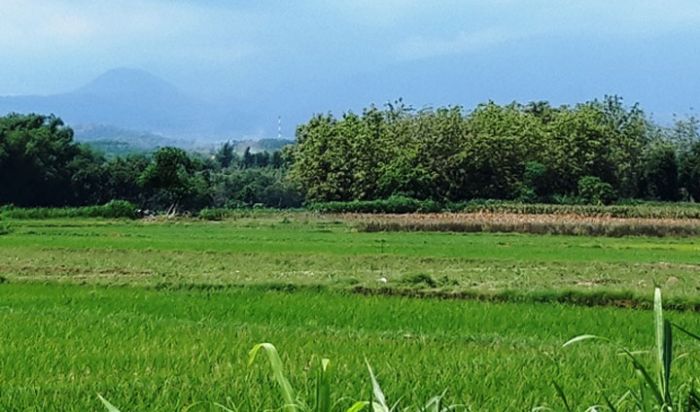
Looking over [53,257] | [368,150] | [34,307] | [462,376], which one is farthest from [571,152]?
[462,376]

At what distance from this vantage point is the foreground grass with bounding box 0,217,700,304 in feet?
45.4

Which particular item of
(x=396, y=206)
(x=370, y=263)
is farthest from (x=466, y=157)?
(x=370, y=263)

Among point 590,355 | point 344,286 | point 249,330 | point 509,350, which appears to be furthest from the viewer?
point 344,286

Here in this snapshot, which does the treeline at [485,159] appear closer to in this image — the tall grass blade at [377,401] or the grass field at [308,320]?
the grass field at [308,320]

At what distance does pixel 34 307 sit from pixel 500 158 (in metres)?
38.4

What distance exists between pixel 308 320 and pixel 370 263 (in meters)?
8.21

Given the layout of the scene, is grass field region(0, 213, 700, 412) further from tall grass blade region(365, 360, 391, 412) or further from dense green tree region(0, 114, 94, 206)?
dense green tree region(0, 114, 94, 206)

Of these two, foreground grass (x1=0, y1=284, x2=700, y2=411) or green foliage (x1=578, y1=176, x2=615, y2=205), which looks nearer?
foreground grass (x1=0, y1=284, x2=700, y2=411)

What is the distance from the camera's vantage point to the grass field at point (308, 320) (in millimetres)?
4410

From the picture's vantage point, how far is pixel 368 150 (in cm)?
4784

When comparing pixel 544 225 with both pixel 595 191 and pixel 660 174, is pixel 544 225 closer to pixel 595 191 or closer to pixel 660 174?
pixel 595 191

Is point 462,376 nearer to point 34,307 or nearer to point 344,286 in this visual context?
point 34,307

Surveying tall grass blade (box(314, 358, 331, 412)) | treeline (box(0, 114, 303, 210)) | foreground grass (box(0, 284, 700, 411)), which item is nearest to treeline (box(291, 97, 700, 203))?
treeline (box(0, 114, 303, 210))

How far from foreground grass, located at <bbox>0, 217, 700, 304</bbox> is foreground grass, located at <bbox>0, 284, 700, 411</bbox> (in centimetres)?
146
